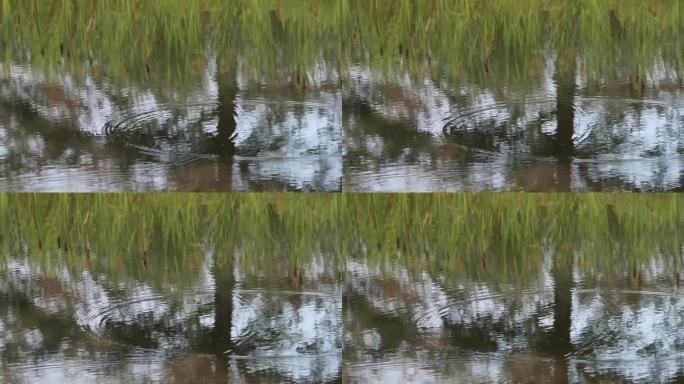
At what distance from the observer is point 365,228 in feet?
4.20

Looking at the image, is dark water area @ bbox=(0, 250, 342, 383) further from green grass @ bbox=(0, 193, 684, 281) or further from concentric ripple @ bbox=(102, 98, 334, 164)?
concentric ripple @ bbox=(102, 98, 334, 164)

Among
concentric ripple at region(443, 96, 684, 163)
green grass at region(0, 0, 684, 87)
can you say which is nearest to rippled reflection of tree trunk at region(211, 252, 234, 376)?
green grass at region(0, 0, 684, 87)

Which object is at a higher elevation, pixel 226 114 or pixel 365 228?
pixel 226 114

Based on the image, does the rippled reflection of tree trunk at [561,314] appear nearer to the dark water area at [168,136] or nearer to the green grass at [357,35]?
the green grass at [357,35]

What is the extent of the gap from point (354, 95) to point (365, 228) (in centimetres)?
31

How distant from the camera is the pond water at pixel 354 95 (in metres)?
1.28

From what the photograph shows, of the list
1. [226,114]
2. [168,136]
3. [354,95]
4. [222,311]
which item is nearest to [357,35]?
[354,95]

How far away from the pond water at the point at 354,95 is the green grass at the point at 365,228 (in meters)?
0.04

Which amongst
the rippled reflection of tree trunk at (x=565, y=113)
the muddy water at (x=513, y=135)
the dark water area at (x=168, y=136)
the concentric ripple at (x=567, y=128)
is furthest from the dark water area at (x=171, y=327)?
the rippled reflection of tree trunk at (x=565, y=113)

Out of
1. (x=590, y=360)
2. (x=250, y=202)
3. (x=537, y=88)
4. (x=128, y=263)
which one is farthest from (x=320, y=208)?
(x=590, y=360)

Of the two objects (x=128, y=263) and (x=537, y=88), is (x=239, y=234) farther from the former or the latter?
(x=537, y=88)

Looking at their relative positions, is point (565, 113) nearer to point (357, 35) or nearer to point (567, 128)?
point (567, 128)

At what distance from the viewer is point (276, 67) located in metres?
1.29

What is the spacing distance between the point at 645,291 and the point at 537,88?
0.54m
